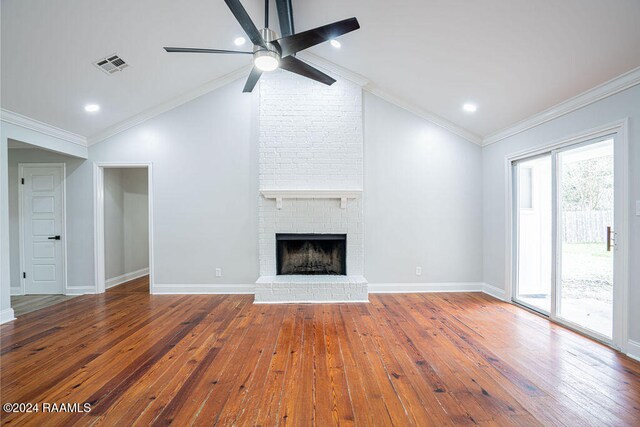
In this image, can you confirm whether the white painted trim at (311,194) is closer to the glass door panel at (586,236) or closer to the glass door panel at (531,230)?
the glass door panel at (531,230)

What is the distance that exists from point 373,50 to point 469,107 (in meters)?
1.58

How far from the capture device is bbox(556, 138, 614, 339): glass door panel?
106 inches

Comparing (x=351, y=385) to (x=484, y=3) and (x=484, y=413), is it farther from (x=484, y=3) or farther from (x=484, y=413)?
(x=484, y=3)

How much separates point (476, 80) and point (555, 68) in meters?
0.78

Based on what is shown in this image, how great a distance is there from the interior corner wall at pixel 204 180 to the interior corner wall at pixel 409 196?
1.96m

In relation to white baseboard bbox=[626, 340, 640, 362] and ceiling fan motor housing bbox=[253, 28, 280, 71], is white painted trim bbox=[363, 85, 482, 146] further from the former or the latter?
white baseboard bbox=[626, 340, 640, 362]

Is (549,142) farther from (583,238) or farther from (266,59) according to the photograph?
(266,59)

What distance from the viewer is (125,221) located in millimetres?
5191

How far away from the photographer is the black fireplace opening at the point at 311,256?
14.4 feet

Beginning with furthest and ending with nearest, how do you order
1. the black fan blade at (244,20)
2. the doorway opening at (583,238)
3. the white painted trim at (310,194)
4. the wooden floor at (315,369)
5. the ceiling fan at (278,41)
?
the white painted trim at (310,194) → the doorway opening at (583,238) → the ceiling fan at (278,41) → the black fan blade at (244,20) → the wooden floor at (315,369)

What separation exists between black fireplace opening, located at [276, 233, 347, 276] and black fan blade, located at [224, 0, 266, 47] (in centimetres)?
283

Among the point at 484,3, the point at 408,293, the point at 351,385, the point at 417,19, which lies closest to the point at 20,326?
the point at 351,385

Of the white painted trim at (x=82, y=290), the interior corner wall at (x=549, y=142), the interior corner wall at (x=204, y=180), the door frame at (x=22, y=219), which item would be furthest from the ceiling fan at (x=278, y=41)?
the white painted trim at (x=82, y=290)

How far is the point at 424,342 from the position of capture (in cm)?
268
